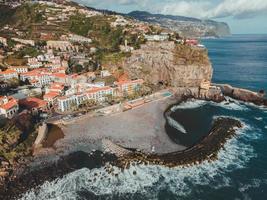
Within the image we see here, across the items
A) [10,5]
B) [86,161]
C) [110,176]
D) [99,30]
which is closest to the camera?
[110,176]

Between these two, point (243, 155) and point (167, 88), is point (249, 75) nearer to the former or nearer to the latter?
point (167, 88)

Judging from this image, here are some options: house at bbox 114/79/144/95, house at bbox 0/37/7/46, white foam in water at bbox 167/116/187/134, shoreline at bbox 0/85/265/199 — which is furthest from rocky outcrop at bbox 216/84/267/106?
house at bbox 0/37/7/46

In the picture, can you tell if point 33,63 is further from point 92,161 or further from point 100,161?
point 100,161

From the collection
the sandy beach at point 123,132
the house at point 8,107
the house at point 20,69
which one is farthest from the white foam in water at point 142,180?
the house at point 20,69

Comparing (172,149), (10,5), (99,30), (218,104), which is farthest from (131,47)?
(10,5)

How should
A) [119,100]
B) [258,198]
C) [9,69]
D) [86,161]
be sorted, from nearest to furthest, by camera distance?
[258,198] → [86,161] → [119,100] → [9,69]

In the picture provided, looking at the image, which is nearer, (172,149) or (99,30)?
(172,149)

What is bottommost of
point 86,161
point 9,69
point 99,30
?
point 86,161

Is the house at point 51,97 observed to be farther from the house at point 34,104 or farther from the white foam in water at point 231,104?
the white foam in water at point 231,104
